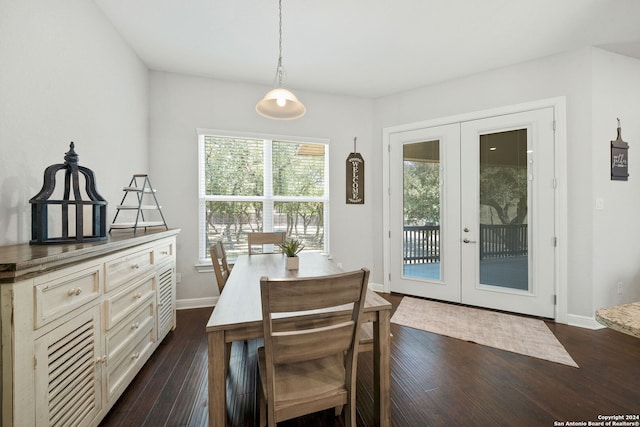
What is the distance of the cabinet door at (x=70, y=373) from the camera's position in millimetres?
1097

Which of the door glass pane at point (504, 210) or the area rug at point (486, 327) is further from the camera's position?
the door glass pane at point (504, 210)

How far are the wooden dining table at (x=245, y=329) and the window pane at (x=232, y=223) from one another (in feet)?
5.30

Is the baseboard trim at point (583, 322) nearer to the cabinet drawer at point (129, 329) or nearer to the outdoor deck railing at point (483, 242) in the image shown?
the outdoor deck railing at point (483, 242)

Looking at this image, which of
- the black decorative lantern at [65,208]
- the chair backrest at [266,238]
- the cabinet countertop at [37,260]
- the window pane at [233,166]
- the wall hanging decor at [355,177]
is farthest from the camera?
the wall hanging decor at [355,177]

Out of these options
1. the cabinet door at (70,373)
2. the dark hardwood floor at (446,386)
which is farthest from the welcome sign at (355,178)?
the cabinet door at (70,373)

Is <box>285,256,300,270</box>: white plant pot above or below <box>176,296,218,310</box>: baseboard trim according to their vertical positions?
above

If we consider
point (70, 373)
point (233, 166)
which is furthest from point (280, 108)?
point (70, 373)

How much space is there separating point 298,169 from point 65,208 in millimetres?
2627

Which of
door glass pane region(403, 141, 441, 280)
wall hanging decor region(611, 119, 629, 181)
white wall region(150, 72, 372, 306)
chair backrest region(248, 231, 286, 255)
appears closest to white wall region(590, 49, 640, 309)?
wall hanging decor region(611, 119, 629, 181)

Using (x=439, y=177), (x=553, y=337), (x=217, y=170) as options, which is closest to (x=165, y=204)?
(x=217, y=170)

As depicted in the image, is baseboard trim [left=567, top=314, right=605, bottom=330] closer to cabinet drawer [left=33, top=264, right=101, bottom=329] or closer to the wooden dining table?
the wooden dining table

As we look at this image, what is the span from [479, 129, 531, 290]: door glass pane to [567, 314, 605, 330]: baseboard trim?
1.54ft

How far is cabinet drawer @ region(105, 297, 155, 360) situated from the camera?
1581 mm

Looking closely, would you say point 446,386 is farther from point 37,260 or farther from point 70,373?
point 37,260
